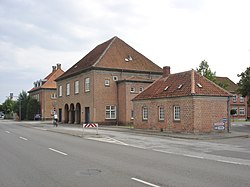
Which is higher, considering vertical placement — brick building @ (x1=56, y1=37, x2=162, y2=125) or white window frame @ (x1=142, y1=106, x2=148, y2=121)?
brick building @ (x1=56, y1=37, x2=162, y2=125)

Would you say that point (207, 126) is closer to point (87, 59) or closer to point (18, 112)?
point (87, 59)

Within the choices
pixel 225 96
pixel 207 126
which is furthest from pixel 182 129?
pixel 225 96

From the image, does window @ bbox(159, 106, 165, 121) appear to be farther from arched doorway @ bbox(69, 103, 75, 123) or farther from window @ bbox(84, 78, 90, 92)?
arched doorway @ bbox(69, 103, 75, 123)

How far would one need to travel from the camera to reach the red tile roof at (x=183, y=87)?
29234mm

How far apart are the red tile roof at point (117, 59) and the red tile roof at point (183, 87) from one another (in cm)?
1417

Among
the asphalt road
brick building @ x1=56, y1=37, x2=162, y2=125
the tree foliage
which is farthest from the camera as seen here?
the tree foliage

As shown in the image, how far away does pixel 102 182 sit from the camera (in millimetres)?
8531

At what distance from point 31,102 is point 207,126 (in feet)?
197

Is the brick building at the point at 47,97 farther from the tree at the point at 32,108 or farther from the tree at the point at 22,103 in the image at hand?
the tree at the point at 22,103

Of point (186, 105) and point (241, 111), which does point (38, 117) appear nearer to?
point (241, 111)

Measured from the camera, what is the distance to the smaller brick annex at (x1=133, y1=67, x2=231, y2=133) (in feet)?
92.9

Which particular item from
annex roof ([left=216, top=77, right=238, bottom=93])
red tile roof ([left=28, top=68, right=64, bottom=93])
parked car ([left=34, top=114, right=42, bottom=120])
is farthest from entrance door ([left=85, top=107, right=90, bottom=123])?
annex roof ([left=216, top=77, right=238, bottom=93])

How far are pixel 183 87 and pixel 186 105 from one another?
225cm

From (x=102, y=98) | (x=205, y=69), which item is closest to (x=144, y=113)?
(x=102, y=98)
